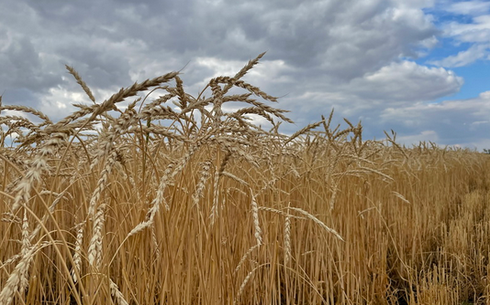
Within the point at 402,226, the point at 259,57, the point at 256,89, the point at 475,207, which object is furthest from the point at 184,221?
the point at 475,207

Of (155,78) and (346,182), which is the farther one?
(346,182)

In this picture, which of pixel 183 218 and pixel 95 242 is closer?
pixel 95 242

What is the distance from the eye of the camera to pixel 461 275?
358 cm

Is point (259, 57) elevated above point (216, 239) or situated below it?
above

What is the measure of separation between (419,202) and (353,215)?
9.86 feet

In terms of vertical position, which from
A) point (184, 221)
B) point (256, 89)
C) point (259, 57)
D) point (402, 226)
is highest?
point (259, 57)

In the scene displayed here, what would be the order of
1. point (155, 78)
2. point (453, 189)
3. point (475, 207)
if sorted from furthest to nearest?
point (453, 189), point (475, 207), point (155, 78)

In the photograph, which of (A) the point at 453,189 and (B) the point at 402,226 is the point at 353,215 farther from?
(A) the point at 453,189

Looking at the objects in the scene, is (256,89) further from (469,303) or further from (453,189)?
(453,189)

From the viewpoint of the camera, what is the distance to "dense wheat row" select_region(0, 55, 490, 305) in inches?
47.7


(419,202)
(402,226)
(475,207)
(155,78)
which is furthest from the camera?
(475,207)

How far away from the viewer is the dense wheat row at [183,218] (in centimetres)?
121

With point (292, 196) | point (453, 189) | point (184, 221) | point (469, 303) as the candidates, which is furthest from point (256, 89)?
point (453, 189)

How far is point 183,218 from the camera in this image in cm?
159
